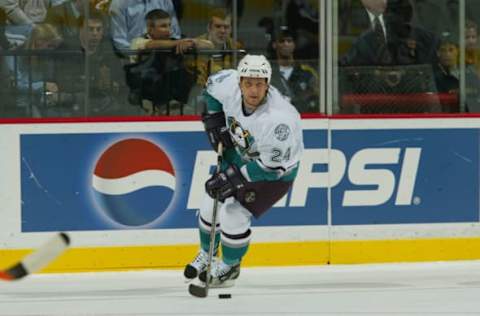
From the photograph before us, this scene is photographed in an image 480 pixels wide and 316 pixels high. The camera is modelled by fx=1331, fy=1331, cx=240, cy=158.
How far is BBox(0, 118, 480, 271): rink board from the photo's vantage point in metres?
7.23

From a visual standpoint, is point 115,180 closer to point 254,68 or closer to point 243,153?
point 243,153

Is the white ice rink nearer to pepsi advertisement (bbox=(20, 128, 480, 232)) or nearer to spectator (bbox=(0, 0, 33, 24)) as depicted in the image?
pepsi advertisement (bbox=(20, 128, 480, 232))

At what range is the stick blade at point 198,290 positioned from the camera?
643cm

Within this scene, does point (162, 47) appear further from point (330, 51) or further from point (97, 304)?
point (97, 304)

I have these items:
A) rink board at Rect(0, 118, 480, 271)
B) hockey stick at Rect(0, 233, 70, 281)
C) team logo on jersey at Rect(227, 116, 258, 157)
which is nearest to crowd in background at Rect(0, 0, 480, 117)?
rink board at Rect(0, 118, 480, 271)

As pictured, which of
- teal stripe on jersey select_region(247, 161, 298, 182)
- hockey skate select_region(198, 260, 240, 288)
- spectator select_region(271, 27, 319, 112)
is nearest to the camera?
teal stripe on jersey select_region(247, 161, 298, 182)

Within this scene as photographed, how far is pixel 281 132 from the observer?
20.1 feet

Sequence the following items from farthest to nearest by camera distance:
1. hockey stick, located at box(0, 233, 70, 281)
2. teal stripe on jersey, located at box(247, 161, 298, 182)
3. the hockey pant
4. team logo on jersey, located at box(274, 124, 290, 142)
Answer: the hockey pant, teal stripe on jersey, located at box(247, 161, 298, 182), team logo on jersey, located at box(274, 124, 290, 142), hockey stick, located at box(0, 233, 70, 281)

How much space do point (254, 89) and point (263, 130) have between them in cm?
20

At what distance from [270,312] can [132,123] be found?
5.59 feet

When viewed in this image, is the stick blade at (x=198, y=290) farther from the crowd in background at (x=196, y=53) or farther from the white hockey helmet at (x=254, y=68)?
the crowd in background at (x=196, y=53)

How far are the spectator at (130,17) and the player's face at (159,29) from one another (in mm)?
28

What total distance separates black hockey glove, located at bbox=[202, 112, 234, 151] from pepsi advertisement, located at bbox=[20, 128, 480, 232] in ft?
2.93

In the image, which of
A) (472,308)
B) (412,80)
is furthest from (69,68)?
(472,308)
